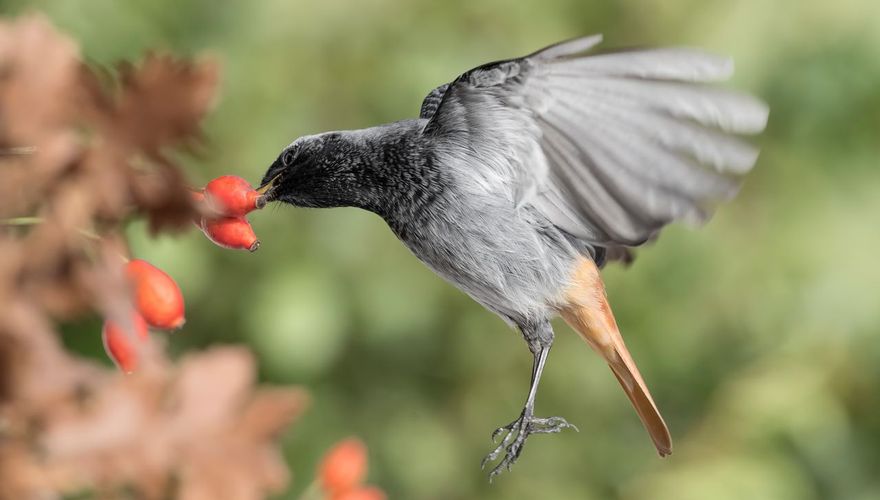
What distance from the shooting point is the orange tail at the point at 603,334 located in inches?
45.1

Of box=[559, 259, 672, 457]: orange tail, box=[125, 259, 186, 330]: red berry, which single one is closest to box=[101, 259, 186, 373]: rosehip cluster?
box=[125, 259, 186, 330]: red berry

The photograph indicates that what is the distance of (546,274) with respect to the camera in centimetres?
108

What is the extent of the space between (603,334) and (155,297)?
2.41 ft

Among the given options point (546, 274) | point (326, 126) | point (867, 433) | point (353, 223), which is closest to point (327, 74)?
point (326, 126)

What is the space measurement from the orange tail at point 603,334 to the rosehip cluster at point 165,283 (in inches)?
21.4

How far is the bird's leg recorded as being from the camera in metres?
1.05

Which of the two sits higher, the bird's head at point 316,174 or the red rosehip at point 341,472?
the bird's head at point 316,174

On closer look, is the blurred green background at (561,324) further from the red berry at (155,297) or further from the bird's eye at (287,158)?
the red berry at (155,297)

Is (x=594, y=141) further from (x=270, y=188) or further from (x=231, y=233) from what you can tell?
(x=231, y=233)

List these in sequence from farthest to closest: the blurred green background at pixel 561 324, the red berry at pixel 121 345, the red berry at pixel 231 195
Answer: the blurred green background at pixel 561 324 < the red berry at pixel 231 195 < the red berry at pixel 121 345

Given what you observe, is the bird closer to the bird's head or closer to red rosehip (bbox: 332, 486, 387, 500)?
the bird's head

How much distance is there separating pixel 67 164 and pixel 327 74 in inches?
75.6

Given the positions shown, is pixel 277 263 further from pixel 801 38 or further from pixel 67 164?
pixel 67 164

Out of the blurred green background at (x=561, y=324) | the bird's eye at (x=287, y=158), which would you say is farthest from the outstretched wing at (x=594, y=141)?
the blurred green background at (x=561, y=324)
